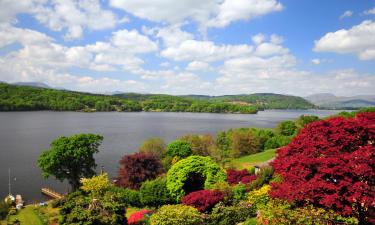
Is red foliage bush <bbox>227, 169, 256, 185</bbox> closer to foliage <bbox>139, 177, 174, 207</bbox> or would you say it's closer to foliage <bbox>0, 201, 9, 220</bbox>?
foliage <bbox>139, 177, 174, 207</bbox>

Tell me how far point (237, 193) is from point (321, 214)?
15.1 meters

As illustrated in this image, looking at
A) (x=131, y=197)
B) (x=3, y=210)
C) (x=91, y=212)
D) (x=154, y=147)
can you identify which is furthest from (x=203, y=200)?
(x=154, y=147)

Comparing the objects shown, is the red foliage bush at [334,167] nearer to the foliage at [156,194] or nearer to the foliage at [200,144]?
the foliage at [156,194]

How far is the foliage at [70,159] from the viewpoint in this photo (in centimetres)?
4084

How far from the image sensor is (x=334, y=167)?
1380 centimetres

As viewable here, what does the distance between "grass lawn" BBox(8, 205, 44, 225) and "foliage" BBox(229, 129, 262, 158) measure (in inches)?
1677

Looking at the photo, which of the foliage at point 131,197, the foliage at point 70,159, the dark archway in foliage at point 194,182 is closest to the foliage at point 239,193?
the dark archway in foliage at point 194,182

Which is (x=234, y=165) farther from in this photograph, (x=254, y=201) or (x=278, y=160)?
(x=278, y=160)

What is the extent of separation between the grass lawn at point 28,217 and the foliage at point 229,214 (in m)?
17.9

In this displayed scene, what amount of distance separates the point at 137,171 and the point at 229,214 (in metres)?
18.2

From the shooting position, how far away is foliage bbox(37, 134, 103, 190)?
40844mm

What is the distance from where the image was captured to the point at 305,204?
14.6 metres

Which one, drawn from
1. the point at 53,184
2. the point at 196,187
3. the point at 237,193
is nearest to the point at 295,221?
the point at 237,193

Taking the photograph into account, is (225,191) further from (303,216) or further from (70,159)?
(70,159)
